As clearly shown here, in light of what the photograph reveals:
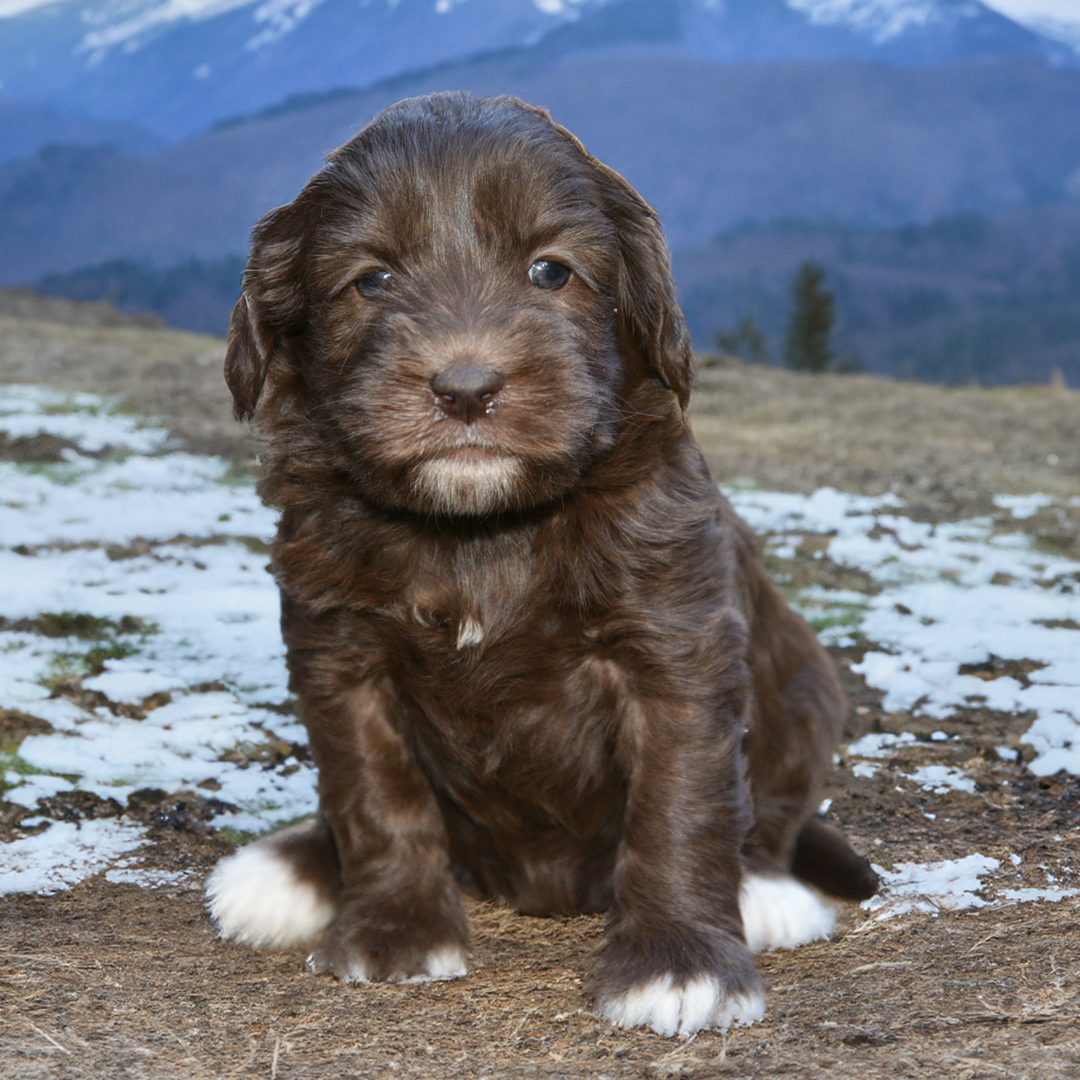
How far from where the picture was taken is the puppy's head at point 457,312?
2.76 meters

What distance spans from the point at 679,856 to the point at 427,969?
0.69m

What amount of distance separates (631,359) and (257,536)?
496 cm

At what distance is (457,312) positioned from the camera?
111 inches

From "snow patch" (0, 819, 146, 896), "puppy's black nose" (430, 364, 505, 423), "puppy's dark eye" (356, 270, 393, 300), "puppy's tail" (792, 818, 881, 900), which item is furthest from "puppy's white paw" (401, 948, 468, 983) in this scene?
"puppy's dark eye" (356, 270, 393, 300)

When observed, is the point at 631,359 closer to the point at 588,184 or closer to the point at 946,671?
the point at 588,184

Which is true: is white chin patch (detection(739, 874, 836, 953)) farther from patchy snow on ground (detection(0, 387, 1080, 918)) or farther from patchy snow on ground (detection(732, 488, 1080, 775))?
patchy snow on ground (detection(732, 488, 1080, 775))

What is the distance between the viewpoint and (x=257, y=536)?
25.5 ft

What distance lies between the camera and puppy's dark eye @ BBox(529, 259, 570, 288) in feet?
9.91

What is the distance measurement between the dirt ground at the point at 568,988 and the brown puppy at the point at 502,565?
15 centimetres

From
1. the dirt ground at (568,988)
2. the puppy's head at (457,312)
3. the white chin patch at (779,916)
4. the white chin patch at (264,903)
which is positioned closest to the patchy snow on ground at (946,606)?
the dirt ground at (568,988)

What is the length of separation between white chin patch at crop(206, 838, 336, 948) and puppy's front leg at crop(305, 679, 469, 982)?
0.72 ft

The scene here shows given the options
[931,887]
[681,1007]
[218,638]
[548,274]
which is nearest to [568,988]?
[681,1007]

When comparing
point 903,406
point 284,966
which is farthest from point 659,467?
point 903,406

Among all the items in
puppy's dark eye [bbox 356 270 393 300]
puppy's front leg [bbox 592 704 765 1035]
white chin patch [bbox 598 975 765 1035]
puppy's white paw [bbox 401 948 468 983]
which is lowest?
puppy's white paw [bbox 401 948 468 983]
